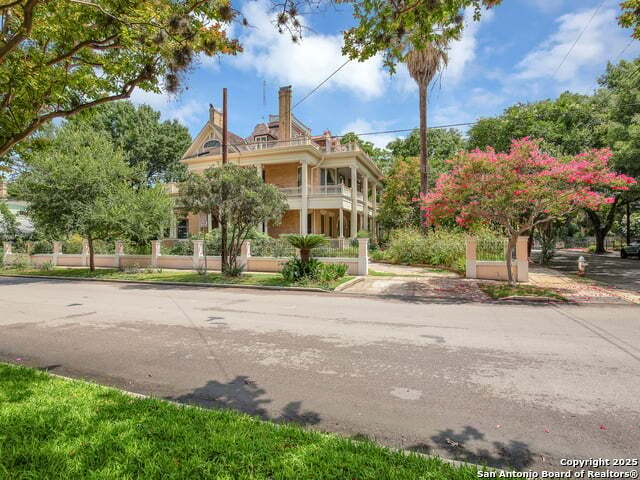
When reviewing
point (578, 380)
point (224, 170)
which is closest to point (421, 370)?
point (578, 380)

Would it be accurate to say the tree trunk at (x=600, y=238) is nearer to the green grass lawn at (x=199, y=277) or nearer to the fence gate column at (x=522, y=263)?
the fence gate column at (x=522, y=263)

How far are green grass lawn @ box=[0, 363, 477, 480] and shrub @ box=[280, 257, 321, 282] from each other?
10.4m

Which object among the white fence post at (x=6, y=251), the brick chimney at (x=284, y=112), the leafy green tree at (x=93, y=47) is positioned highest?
the brick chimney at (x=284, y=112)

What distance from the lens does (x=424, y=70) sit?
806 inches

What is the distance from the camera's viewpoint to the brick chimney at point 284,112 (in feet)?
95.0

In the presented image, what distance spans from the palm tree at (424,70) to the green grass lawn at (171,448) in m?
19.1

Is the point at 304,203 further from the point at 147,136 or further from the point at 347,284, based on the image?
the point at 147,136

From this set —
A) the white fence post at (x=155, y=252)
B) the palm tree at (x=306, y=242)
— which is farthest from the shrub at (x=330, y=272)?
the white fence post at (x=155, y=252)

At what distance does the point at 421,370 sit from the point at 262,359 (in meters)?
2.28

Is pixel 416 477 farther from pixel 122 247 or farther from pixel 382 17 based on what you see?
pixel 122 247

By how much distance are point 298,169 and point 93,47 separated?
2178 centimetres

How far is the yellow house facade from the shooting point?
988 inches

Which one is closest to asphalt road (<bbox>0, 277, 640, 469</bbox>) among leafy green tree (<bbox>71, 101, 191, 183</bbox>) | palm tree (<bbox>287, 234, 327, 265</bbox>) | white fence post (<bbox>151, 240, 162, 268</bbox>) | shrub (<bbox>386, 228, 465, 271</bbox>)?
palm tree (<bbox>287, 234, 327, 265</bbox>)

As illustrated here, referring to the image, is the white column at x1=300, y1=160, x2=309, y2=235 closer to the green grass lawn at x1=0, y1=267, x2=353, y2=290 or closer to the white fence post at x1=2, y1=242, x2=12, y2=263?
the green grass lawn at x1=0, y1=267, x2=353, y2=290
